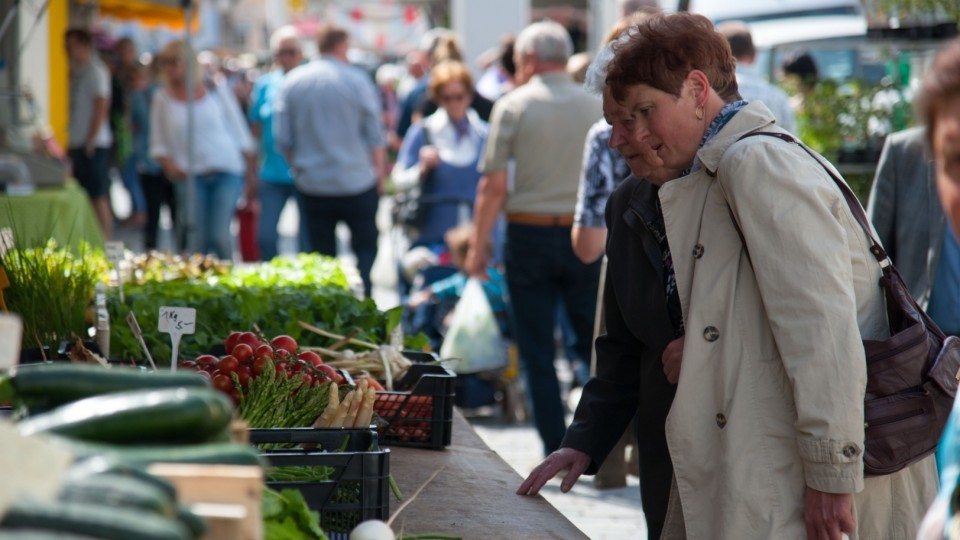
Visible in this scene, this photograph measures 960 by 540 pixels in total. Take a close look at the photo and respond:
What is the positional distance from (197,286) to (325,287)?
430 millimetres

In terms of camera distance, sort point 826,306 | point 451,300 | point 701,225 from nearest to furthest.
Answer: point 826,306 → point 701,225 → point 451,300

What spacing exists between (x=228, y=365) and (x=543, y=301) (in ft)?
10.1

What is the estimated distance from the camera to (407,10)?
113 ft

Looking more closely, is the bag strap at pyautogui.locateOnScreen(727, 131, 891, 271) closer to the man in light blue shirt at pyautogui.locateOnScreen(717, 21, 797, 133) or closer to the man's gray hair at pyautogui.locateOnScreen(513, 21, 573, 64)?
the man in light blue shirt at pyautogui.locateOnScreen(717, 21, 797, 133)

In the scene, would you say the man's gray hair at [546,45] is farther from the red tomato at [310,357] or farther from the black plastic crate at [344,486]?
the black plastic crate at [344,486]

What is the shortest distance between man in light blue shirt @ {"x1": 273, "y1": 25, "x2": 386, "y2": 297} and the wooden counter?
17.0 ft

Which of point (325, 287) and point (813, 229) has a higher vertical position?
point (813, 229)

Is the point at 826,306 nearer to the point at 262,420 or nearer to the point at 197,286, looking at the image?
the point at 262,420

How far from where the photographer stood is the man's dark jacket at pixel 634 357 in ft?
9.78

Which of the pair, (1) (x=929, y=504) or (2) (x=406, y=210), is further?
(2) (x=406, y=210)

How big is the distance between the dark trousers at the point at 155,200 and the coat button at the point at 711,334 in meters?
10.8

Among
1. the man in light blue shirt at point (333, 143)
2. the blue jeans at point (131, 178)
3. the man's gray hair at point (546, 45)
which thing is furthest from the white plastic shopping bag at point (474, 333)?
the blue jeans at point (131, 178)

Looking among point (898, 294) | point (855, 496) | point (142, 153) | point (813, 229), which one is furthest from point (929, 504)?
point (142, 153)

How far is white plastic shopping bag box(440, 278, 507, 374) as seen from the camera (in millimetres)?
7145
